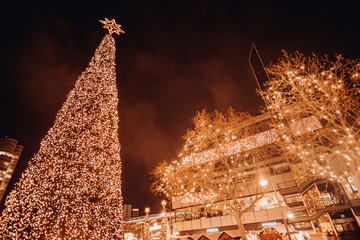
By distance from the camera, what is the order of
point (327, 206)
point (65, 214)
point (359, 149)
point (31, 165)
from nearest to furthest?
point (359, 149), point (65, 214), point (31, 165), point (327, 206)

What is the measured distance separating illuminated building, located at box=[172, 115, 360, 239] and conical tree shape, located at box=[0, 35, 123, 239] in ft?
26.1

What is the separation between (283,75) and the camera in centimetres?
991

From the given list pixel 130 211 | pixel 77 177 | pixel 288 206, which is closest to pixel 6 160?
pixel 130 211

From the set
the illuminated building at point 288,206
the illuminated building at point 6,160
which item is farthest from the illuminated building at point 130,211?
the illuminated building at point 288,206

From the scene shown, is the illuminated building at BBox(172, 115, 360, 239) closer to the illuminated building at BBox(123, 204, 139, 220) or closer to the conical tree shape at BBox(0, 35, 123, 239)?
the conical tree shape at BBox(0, 35, 123, 239)

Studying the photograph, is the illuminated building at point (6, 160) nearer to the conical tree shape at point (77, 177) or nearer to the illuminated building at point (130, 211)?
the illuminated building at point (130, 211)

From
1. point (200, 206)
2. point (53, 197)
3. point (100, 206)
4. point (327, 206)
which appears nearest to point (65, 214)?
point (53, 197)

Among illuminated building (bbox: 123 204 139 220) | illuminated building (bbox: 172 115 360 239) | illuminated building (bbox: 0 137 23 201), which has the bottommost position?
illuminated building (bbox: 172 115 360 239)

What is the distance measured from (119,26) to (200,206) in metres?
23.2

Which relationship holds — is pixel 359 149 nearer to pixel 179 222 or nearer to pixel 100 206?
pixel 100 206

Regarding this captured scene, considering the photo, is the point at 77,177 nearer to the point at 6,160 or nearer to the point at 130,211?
the point at 6,160

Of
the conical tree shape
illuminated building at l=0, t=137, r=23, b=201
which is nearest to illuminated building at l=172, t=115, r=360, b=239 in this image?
the conical tree shape

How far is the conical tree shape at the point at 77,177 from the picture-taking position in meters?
7.78

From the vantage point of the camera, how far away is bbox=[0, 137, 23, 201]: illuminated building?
8925 centimetres
